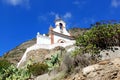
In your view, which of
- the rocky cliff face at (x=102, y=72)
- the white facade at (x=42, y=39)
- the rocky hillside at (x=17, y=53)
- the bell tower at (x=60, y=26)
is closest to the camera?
the rocky cliff face at (x=102, y=72)

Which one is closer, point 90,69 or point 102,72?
point 102,72

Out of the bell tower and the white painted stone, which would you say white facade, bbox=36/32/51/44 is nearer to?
the bell tower

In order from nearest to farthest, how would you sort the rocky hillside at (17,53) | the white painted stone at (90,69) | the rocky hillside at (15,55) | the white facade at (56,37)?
the white painted stone at (90,69), the white facade at (56,37), the rocky hillside at (15,55), the rocky hillside at (17,53)

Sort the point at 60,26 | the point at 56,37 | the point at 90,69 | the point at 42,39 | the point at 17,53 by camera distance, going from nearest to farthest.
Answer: the point at 90,69 < the point at 42,39 < the point at 56,37 < the point at 60,26 < the point at 17,53

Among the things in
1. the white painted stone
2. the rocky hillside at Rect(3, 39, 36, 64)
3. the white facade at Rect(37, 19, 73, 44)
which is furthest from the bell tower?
the white painted stone

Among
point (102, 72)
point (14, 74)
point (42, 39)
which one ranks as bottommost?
point (102, 72)

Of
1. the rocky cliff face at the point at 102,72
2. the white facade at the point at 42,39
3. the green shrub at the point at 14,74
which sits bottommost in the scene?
the rocky cliff face at the point at 102,72

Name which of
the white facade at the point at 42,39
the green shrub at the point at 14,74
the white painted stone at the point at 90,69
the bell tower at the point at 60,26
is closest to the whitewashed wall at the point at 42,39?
the white facade at the point at 42,39

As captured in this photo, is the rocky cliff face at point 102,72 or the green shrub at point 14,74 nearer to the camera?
the rocky cliff face at point 102,72

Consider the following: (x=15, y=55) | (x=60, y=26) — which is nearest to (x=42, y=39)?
(x=60, y=26)

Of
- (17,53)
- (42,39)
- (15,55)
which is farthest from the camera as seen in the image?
(17,53)

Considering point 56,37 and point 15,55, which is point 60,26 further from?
point 15,55

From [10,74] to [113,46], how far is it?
41.3ft

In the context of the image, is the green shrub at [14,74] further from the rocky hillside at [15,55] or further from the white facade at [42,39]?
the rocky hillside at [15,55]
